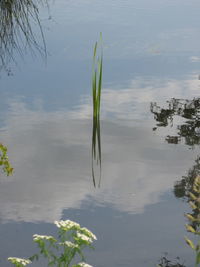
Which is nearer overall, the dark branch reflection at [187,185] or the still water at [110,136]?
the still water at [110,136]

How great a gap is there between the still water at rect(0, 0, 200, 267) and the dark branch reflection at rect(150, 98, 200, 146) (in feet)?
0.04

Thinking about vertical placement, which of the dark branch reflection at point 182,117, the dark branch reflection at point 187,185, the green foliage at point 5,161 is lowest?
the dark branch reflection at point 187,185

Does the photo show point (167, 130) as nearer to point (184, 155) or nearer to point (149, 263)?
point (184, 155)

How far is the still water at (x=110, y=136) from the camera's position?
4.33 metres

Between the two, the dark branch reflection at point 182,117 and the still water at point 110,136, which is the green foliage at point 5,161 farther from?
the dark branch reflection at point 182,117

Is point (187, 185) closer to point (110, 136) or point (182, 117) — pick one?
point (110, 136)

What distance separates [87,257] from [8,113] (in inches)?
136

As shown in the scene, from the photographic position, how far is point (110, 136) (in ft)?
21.0

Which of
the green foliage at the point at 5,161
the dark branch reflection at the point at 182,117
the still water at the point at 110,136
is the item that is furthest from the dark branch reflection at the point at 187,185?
the green foliage at the point at 5,161

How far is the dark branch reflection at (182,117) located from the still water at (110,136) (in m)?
0.01

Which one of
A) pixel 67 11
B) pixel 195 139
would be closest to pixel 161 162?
pixel 195 139

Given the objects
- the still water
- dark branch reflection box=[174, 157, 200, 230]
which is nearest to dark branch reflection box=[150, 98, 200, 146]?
the still water

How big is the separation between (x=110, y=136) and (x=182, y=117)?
0.87 metres

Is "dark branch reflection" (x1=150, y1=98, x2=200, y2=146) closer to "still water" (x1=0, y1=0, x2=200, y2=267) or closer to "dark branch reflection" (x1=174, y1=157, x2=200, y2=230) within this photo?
"still water" (x1=0, y1=0, x2=200, y2=267)
